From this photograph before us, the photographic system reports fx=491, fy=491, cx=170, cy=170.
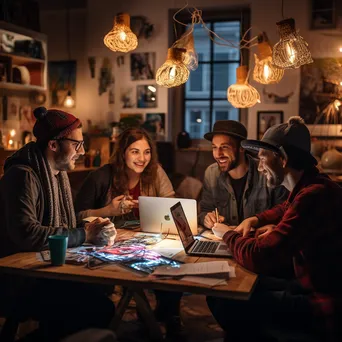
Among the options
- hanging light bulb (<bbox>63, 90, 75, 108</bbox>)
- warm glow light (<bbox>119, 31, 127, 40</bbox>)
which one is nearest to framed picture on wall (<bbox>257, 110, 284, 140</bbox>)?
hanging light bulb (<bbox>63, 90, 75, 108</bbox>)

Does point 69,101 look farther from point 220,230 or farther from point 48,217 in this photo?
point 220,230

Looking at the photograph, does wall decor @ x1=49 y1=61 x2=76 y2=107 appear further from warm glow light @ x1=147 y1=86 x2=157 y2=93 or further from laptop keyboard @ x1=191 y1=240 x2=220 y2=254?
laptop keyboard @ x1=191 y1=240 x2=220 y2=254

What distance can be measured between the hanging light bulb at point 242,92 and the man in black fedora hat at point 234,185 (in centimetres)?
31

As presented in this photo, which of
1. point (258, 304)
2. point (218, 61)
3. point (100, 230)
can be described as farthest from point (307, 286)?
point (218, 61)

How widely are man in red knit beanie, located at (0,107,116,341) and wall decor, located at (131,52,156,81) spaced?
311 cm

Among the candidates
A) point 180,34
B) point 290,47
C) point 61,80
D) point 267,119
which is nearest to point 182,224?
point 290,47

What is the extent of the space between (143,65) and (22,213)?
3718 mm

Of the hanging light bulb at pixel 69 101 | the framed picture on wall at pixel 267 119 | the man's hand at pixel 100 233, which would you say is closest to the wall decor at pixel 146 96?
the hanging light bulb at pixel 69 101

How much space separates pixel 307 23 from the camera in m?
5.10

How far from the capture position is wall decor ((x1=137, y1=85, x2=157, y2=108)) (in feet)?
18.6

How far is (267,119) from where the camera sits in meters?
5.27

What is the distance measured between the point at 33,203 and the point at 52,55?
4.20m

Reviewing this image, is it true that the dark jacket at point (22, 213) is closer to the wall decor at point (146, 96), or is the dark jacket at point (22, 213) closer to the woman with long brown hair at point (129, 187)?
the woman with long brown hair at point (129, 187)

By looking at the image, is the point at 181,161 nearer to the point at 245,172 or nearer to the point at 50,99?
the point at 50,99
